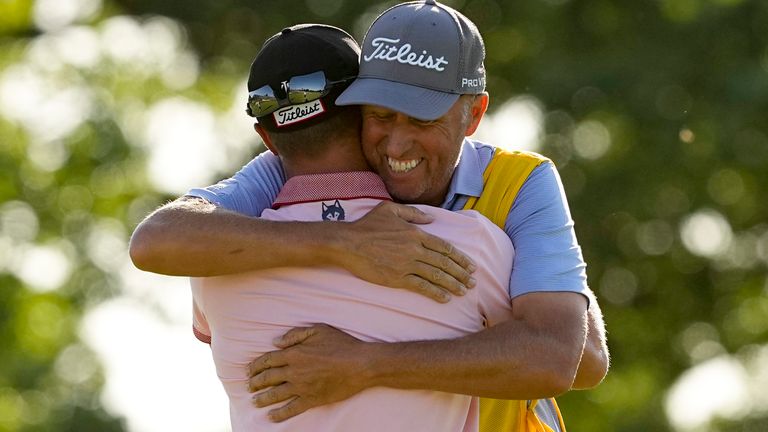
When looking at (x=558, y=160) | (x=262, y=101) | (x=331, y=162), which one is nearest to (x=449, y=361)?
(x=331, y=162)

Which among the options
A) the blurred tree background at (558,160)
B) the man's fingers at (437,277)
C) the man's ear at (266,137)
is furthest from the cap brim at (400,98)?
the blurred tree background at (558,160)

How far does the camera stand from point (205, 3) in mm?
18875

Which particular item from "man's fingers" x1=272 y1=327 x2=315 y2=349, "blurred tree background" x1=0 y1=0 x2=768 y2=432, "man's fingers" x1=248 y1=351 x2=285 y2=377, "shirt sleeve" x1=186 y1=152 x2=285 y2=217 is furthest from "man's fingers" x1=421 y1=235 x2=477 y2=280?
"blurred tree background" x1=0 y1=0 x2=768 y2=432

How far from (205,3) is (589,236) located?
5.09 m

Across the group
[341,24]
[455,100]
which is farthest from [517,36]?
[455,100]

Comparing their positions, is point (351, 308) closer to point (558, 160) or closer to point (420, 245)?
point (420, 245)

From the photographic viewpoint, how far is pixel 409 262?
14.6 ft

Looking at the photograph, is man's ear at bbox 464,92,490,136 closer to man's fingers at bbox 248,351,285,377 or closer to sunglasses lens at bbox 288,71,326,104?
sunglasses lens at bbox 288,71,326,104

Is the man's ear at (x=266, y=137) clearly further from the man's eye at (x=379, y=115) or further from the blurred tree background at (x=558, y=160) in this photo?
the blurred tree background at (x=558, y=160)

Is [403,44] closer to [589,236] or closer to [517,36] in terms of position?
[589,236]

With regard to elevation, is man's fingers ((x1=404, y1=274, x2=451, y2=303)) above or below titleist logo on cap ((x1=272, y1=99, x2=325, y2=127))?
below

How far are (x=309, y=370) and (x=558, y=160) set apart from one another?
12216 millimetres

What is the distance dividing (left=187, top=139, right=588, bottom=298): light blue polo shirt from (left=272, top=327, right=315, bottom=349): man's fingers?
0.44m

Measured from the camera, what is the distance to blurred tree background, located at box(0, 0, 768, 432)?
54.7 ft
